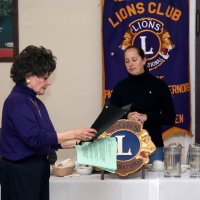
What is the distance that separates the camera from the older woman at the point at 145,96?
8.75 feet

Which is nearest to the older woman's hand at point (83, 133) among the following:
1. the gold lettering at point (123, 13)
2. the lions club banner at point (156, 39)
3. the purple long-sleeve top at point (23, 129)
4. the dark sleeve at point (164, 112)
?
the purple long-sleeve top at point (23, 129)

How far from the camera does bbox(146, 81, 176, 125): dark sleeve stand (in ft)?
8.57

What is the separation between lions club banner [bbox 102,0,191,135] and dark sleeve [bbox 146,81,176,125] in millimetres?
799

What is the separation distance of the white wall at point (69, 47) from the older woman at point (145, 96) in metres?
0.85

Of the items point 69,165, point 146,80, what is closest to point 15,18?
point 146,80

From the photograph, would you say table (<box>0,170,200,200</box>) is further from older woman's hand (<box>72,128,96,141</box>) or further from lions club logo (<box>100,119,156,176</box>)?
older woman's hand (<box>72,128,96,141</box>)

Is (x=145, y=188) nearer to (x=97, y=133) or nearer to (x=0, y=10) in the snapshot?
(x=97, y=133)

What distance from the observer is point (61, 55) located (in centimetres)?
358

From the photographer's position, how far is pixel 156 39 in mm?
3500

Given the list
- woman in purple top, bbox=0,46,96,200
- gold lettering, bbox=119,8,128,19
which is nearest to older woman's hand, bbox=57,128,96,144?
woman in purple top, bbox=0,46,96,200

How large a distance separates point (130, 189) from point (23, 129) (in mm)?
712

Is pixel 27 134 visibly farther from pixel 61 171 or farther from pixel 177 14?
pixel 177 14

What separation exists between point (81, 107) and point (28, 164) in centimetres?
190

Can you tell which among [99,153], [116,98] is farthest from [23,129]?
[116,98]
